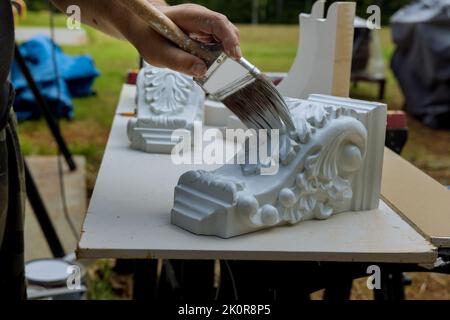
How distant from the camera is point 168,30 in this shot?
1128mm

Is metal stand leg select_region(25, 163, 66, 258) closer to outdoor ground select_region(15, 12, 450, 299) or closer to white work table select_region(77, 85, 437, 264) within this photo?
outdoor ground select_region(15, 12, 450, 299)

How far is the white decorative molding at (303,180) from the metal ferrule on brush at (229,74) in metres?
0.12

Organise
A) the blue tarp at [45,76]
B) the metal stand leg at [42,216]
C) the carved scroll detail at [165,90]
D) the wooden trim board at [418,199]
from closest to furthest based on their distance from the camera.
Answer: the wooden trim board at [418,199]
the carved scroll detail at [165,90]
the metal stand leg at [42,216]
the blue tarp at [45,76]

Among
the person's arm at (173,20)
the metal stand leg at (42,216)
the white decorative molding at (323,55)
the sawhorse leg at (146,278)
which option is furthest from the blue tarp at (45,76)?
the person's arm at (173,20)

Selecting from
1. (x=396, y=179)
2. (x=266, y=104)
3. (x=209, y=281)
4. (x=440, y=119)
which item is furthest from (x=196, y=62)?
(x=440, y=119)

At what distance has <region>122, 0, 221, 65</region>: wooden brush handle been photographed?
1119 millimetres

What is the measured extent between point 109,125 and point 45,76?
0.58 m

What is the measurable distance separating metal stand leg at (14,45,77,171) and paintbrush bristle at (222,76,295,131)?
1616 millimetres

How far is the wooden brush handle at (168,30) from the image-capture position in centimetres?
112

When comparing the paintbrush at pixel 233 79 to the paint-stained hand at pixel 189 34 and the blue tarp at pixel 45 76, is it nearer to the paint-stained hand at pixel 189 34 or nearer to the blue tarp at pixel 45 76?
the paint-stained hand at pixel 189 34

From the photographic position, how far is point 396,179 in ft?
4.70

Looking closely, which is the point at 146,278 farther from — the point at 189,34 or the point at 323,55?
the point at 189,34

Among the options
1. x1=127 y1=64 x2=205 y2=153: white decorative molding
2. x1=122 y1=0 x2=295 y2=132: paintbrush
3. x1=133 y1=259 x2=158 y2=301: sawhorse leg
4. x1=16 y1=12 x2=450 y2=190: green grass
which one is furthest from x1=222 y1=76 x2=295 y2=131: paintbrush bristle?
x1=16 y1=12 x2=450 y2=190: green grass

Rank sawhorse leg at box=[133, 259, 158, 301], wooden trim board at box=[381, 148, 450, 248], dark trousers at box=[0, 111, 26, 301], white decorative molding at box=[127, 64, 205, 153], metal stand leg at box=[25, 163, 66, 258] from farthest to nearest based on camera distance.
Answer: metal stand leg at box=[25, 163, 66, 258] → sawhorse leg at box=[133, 259, 158, 301] → white decorative molding at box=[127, 64, 205, 153] → dark trousers at box=[0, 111, 26, 301] → wooden trim board at box=[381, 148, 450, 248]
